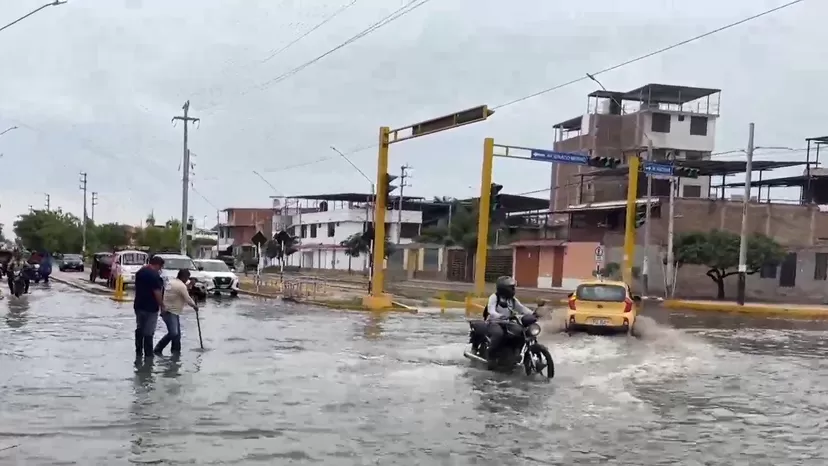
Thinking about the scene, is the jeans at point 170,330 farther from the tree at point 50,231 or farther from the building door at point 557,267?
the tree at point 50,231

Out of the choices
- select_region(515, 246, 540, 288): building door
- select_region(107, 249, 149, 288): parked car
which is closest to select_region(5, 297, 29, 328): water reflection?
select_region(107, 249, 149, 288): parked car

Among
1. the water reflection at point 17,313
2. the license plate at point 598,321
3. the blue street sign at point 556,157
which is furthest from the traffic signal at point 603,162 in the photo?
the water reflection at point 17,313

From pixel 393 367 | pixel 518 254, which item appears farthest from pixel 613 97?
pixel 393 367

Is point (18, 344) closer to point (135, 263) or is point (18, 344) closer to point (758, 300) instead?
point (135, 263)

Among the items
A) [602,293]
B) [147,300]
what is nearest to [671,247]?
[602,293]

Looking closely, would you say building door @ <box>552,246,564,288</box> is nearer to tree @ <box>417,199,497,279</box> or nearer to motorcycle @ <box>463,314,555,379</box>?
tree @ <box>417,199,497,279</box>

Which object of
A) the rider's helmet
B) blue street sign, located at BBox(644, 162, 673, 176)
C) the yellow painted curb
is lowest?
the yellow painted curb

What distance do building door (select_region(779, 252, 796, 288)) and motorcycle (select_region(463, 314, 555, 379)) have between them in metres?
42.9

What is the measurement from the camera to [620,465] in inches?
339

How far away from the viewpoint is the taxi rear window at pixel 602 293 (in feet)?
73.2

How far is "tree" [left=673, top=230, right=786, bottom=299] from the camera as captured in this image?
47188 mm

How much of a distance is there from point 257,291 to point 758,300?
87.6ft

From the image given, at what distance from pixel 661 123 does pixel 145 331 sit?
2553 inches

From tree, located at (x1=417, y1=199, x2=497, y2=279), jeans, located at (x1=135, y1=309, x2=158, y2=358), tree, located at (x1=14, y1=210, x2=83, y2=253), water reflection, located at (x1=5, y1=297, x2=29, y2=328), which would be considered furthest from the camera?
tree, located at (x1=14, y1=210, x2=83, y2=253)
